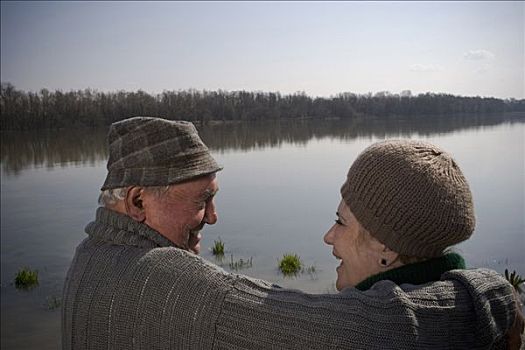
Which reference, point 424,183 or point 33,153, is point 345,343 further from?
point 33,153

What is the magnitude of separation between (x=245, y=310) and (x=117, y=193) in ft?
2.31

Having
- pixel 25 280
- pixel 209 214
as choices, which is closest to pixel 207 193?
pixel 209 214

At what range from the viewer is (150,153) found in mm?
1610

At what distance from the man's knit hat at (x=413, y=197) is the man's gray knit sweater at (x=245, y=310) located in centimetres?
14

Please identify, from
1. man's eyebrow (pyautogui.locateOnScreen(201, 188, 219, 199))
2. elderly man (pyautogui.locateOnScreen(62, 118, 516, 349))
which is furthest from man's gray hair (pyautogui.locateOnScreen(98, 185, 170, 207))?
man's eyebrow (pyautogui.locateOnScreen(201, 188, 219, 199))

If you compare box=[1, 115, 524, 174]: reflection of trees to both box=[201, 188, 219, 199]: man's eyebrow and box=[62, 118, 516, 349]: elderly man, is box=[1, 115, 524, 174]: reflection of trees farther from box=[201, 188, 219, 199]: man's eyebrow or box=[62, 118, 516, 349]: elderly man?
box=[62, 118, 516, 349]: elderly man

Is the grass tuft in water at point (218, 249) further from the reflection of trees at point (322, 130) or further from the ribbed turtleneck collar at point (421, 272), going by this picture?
the ribbed turtleneck collar at point (421, 272)

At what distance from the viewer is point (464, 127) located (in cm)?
4038

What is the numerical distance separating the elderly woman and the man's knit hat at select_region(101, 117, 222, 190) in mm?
564

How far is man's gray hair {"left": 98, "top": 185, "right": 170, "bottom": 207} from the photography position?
162cm

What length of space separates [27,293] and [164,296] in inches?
391

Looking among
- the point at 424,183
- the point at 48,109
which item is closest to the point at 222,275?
the point at 424,183

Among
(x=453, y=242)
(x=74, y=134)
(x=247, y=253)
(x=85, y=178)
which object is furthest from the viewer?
(x=74, y=134)

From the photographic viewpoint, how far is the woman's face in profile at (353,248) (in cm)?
147
